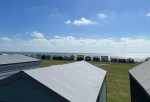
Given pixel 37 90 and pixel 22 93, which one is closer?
pixel 37 90

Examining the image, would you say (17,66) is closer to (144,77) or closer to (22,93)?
(144,77)

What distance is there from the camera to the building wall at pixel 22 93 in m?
7.92

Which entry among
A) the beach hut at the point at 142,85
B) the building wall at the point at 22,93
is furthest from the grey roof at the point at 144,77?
the building wall at the point at 22,93

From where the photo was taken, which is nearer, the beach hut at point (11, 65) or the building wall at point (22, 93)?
the building wall at point (22, 93)

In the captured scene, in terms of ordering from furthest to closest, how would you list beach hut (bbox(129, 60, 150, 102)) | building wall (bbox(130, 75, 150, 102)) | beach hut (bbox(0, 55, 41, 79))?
1. beach hut (bbox(0, 55, 41, 79))
2. building wall (bbox(130, 75, 150, 102))
3. beach hut (bbox(129, 60, 150, 102))

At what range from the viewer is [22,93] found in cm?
827

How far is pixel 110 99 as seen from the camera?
20.7 meters

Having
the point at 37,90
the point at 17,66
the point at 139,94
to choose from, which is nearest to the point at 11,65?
the point at 17,66

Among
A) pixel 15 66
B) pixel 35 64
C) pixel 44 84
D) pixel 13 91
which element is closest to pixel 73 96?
pixel 44 84

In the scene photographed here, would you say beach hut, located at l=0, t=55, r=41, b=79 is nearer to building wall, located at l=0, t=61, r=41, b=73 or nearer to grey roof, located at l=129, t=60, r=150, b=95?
building wall, located at l=0, t=61, r=41, b=73

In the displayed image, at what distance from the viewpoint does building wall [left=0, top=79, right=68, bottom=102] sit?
7.92 m

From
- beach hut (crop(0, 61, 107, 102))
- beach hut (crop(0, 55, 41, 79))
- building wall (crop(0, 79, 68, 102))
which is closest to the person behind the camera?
beach hut (crop(0, 61, 107, 102))

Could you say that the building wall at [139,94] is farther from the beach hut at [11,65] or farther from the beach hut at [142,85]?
the beach hut at [11,65]

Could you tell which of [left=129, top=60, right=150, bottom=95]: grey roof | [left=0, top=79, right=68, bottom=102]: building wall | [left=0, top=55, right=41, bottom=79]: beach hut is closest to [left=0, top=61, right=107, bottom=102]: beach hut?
[left=0, top=79, right=68, bottom=102]: building wall
